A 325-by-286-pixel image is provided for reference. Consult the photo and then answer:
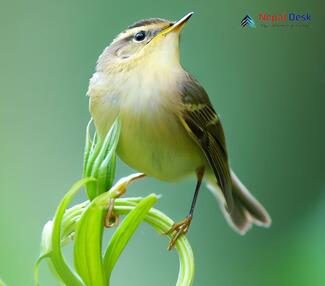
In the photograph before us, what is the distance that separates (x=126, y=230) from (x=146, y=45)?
0.41 m

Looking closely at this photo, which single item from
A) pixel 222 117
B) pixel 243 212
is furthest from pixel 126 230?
pixel 222 117

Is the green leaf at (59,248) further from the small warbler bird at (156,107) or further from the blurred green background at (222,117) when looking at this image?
the blurred green background at (222,117)

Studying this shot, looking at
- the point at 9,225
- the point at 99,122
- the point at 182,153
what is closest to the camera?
the point at 99,122

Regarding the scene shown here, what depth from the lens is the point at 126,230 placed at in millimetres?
541

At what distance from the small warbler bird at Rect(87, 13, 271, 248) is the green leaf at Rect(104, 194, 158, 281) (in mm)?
226

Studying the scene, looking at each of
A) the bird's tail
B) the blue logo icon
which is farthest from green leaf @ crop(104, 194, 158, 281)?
the blue logo icon

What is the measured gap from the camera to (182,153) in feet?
3.04

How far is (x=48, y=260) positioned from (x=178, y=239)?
6.8 inches

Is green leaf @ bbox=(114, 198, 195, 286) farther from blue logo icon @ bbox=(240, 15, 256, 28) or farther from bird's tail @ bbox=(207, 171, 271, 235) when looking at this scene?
blue logo icon @ bbox=(240, 15, 256, 28)

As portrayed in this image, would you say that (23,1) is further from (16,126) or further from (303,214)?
(303,214)

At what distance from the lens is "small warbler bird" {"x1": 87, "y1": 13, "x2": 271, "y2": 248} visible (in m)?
0.83

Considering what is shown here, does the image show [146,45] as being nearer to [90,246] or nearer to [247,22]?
[90,246]

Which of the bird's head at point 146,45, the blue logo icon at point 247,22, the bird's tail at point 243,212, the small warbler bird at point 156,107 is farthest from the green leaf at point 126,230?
the blue logo icon at point 247,22

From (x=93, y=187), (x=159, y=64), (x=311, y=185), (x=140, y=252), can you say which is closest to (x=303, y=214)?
(x=311, y=185)
